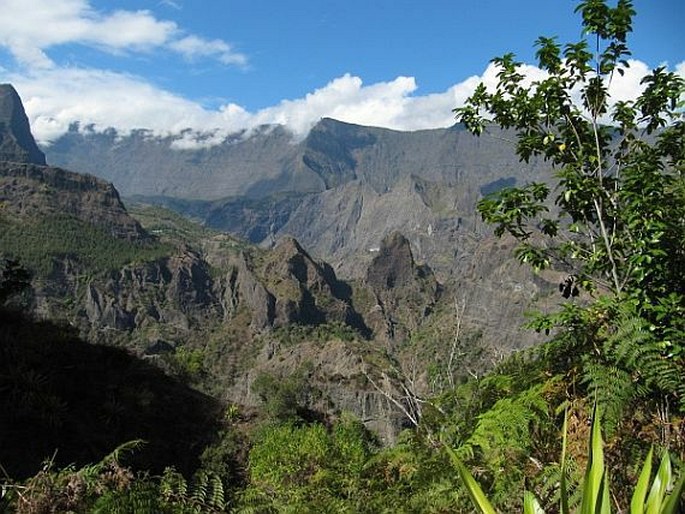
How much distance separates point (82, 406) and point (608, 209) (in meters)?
14.4

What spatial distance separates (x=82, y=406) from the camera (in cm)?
1502

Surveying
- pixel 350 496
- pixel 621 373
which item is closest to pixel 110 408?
pixel 350 496

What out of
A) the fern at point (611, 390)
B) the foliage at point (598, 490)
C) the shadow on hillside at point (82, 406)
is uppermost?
the fern at point (611, 390)

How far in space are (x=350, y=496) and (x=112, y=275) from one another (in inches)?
6757

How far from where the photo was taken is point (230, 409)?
2398 cm

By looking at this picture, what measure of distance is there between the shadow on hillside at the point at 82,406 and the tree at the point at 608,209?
28.9 ft

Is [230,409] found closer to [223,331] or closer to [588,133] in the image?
[588,133]

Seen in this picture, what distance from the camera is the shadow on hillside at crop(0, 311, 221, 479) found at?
1186 centimetres

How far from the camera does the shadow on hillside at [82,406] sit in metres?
11.9

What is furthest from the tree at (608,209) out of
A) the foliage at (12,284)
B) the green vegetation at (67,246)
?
the green vegetation at (67,246)

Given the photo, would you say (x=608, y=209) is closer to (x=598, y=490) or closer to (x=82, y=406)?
(x=598, y=490)

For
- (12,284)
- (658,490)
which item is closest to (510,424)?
(658,490)

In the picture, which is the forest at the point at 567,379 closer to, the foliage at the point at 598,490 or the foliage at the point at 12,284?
the foliage at the point at 598,490

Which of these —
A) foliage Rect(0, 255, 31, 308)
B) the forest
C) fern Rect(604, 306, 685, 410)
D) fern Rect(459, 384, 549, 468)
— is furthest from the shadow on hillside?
fern Rect(604, 306, 685, 410)
